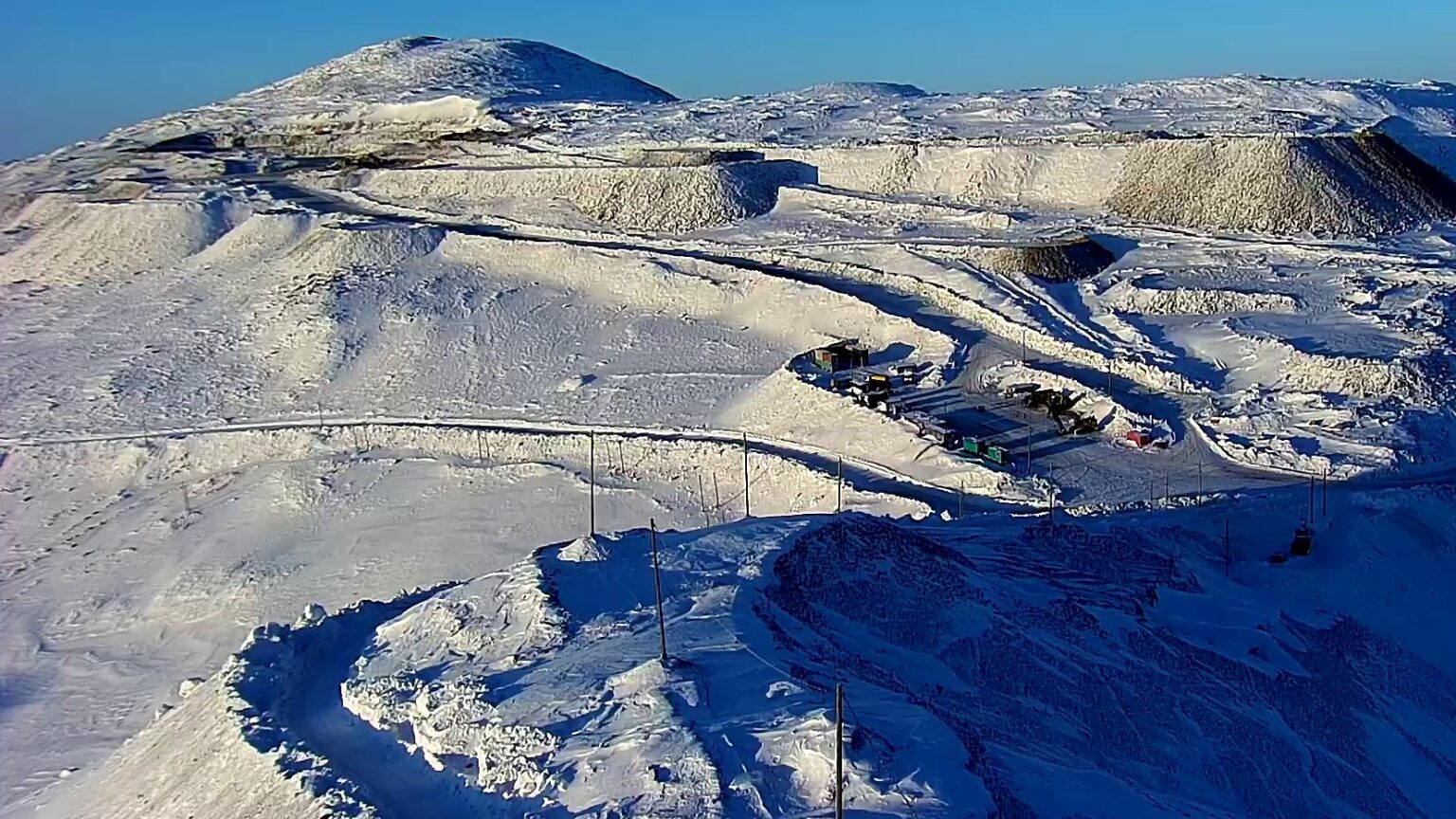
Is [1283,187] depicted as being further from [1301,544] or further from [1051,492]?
[1301,544]

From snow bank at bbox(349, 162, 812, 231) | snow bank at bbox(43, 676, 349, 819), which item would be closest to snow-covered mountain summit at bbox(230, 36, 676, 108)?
snow bank at bbox(349, 162, 812, 231)

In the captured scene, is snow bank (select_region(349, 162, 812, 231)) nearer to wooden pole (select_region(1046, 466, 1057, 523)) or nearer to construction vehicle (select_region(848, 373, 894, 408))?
construction vehicle (select_region(848, 373, 894, 408))

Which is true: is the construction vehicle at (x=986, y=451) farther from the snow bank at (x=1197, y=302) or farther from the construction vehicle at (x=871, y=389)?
the snow bank at (x=1197, y=302)

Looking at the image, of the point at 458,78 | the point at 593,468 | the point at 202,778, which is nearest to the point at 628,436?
the point at 593,468

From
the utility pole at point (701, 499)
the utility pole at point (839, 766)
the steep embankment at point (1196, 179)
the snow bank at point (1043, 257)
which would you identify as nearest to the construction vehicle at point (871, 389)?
the utility pole at point (701, 499)

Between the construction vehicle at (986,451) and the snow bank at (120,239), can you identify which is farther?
the snow bank at (120,239)

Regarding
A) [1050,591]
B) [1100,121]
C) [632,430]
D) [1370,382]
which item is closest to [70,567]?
[632,430]
